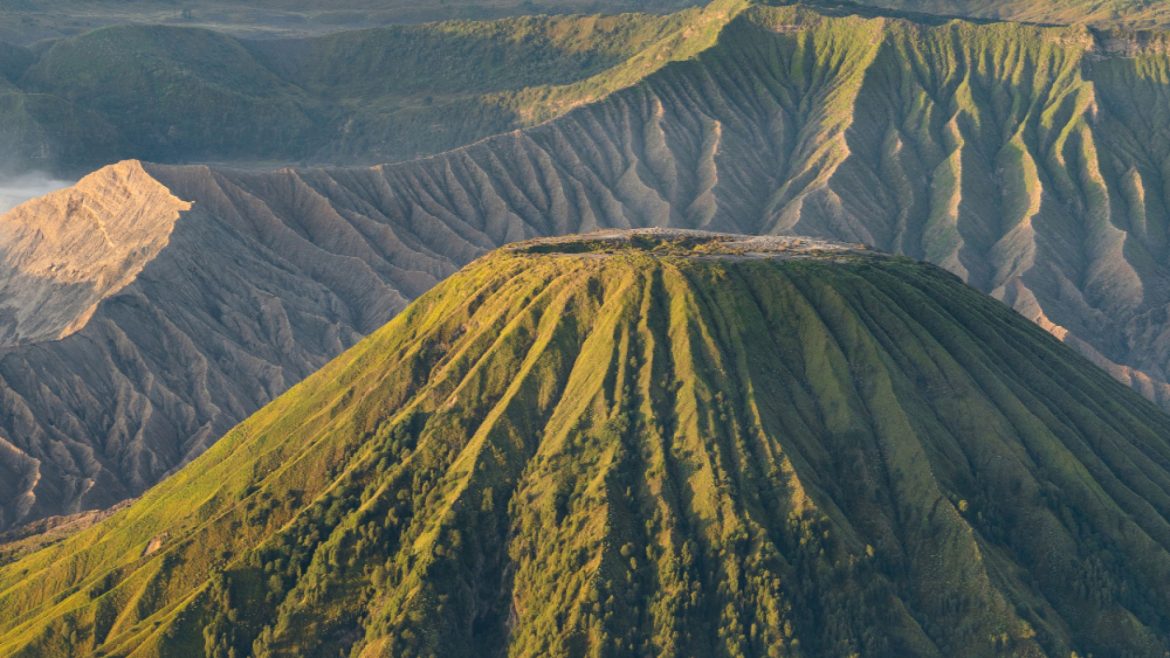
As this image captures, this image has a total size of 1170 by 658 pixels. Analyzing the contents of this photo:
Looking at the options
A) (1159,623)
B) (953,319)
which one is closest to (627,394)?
(953,319)

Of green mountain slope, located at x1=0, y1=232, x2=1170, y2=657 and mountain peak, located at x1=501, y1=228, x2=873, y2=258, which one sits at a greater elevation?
mountain peak, located at x1=501, y1=228, x2=873, y2=258

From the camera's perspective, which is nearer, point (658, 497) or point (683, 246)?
point (658, 497)

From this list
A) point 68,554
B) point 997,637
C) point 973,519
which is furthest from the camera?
point 68,554

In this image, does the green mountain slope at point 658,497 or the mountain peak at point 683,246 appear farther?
the mountain peak at point 683,246

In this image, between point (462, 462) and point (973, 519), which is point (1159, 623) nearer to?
point (973, 519)

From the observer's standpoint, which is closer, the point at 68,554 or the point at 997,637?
the point at 997,637

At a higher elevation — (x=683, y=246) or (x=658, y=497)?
(x=683, y=246)

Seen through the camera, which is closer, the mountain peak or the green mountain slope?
the green mountain slope

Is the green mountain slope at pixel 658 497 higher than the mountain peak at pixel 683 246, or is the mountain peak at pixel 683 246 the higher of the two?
the mountain peak at pixel 683 246
